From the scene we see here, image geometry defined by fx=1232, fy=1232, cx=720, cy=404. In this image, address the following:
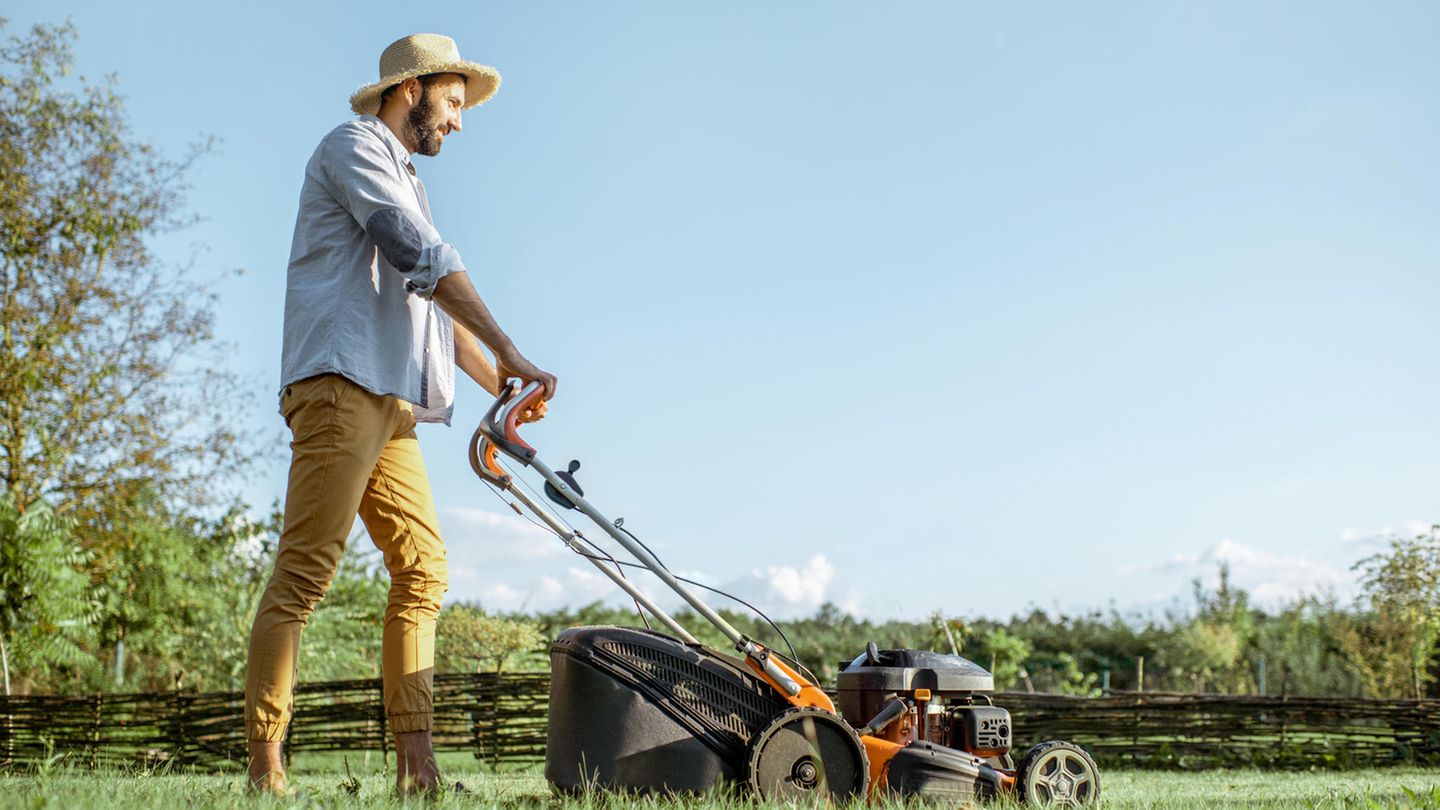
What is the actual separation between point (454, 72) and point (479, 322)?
0.86 meters

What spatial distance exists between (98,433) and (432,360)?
1014cm

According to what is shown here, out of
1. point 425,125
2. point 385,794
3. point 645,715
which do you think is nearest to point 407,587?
point 385,794

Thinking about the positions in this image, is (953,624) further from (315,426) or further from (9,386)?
(9,386)

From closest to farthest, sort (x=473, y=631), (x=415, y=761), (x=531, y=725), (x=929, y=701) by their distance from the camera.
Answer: (x=415, y=761) < (x=929, y=701) < (x=531, y=725) < (x=473, y=631)

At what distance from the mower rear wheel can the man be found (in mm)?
869

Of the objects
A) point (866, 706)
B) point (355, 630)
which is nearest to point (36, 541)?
point (355, 630)

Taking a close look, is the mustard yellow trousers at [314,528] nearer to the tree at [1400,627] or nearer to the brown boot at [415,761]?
the brown boot at [415,761]

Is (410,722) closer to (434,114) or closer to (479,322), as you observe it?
(479,322)

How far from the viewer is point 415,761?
3.23m

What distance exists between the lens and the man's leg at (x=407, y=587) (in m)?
3.26

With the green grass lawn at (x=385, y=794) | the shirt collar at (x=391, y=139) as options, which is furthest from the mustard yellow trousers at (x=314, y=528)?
the shirt collar at (x=391, y=139)

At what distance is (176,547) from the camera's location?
13.1m

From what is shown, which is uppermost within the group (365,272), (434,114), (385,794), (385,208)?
(434,114)

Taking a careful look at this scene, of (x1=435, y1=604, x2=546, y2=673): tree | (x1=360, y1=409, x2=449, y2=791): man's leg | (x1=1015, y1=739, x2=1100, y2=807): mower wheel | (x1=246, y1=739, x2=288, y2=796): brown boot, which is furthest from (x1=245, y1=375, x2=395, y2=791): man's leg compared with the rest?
(x1=435, y1=604, x2=546, y2=673): tree
